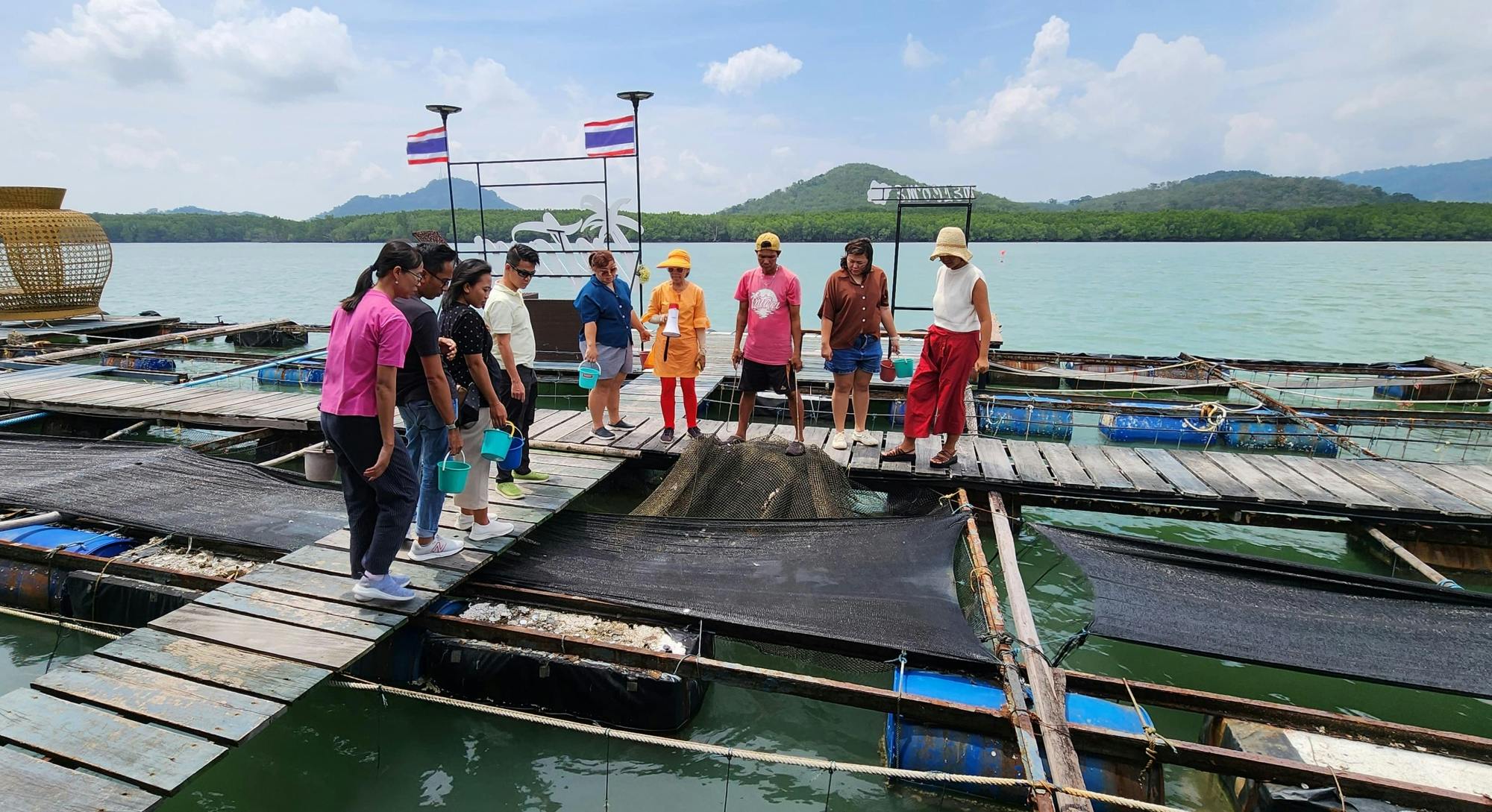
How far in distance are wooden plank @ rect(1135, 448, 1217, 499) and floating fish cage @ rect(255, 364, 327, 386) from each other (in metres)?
13.0

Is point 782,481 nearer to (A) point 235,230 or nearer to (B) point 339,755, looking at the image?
(B) point 339,755

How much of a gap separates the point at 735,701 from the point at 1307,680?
375cm

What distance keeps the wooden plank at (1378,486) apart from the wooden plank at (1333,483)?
0.21 ft

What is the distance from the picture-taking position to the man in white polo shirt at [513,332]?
4633 millimetres

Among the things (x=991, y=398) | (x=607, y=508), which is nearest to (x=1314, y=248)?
(x=991, y=398)

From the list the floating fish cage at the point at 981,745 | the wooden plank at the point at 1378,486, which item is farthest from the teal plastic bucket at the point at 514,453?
the wooden plank at the point at 1378,486

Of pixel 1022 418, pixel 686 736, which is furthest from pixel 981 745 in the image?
pixel 1022 418

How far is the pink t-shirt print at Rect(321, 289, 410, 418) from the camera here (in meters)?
3.10

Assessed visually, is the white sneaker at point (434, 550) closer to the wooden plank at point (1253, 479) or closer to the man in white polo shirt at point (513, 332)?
the man in white polo shirt at point (513, 332)

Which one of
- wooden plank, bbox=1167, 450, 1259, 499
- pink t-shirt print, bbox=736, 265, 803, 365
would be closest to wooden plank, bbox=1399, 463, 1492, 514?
wooden plank, bbox=1167, 450, 1259, 499

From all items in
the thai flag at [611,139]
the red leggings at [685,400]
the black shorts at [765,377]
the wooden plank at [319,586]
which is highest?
the thai flag at [611,139]

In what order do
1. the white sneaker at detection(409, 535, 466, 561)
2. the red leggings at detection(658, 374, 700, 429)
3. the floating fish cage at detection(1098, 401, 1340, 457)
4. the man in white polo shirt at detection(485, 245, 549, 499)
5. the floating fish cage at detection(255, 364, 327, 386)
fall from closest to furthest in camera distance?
the white sneaker at detection(409, 535, 466, 561) < the man in white polo shirt at detection(485, 245, 549, 499) < the red leggings at detection(658, 374, 700, 429) < the floating fish cage at detection(1098, 401, 1340, 457) < the floating fish cage at detection(255, 364, 327, 386)

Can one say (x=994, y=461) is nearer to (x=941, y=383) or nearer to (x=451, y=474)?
(x=941, y=383)

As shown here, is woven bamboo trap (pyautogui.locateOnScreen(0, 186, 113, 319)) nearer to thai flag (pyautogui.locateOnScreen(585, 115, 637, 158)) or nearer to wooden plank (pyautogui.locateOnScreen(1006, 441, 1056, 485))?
thai flag (pyautogui.locateOnScreen(585, 115, 637, 158))
